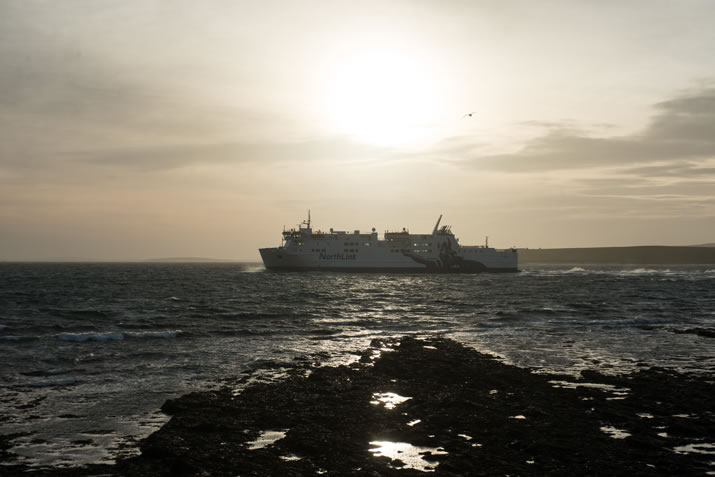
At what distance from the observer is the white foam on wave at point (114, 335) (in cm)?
2659

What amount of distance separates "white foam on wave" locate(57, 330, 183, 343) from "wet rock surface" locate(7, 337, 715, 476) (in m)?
13.0

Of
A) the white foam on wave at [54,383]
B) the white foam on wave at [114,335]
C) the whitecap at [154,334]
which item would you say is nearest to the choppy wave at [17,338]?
the white foam on wave at [114,335]

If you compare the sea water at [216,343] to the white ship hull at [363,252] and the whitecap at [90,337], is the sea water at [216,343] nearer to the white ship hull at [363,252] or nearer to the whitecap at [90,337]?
the whitecap at [90,337]

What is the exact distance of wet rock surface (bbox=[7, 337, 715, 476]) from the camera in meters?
9.38

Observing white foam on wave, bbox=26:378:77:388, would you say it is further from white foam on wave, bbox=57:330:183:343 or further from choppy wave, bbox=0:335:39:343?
choppy wave, bbox=0:335:39:343

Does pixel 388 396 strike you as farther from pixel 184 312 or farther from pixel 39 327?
pixel 184 312

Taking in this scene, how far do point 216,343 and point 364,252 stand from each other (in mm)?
86446

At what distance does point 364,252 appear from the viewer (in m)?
111

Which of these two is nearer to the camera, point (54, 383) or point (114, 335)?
point (54, 383)

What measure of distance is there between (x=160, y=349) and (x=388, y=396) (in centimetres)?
1309

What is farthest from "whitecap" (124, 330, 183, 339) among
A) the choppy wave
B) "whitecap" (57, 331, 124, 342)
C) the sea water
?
the choppy wave

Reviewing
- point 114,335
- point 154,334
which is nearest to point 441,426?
point 154,334

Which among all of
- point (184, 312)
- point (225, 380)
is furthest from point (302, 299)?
point (225, 380)

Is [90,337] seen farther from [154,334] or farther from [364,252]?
[364,252]
